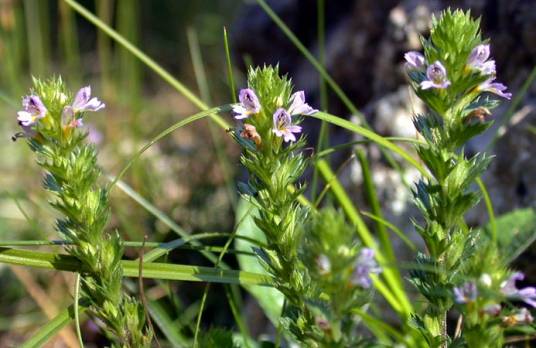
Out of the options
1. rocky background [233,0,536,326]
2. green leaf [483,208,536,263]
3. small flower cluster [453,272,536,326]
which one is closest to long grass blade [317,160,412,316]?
rocky background [233,0,536,326]

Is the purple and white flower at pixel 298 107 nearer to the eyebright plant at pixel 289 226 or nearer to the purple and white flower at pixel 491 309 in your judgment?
the eyebright plant at pixel 289 226

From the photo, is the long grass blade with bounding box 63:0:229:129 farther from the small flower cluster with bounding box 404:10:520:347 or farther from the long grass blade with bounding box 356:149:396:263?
the small flower cluster with bounding box 404:10:520:347

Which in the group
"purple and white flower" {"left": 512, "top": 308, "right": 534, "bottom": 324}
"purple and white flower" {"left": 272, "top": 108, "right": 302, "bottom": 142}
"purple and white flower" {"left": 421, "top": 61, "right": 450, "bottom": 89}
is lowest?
"purple and white flower" {"left": 512, "top": 308, "right": 534, "bottom": 324}

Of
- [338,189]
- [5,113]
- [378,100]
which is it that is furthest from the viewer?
[5,113]

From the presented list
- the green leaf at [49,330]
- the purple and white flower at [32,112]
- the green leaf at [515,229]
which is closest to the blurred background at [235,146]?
the green leaf at [515,229]

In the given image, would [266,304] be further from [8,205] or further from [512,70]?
[8,205]

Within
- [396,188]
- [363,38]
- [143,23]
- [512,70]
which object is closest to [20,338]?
[396,188]
